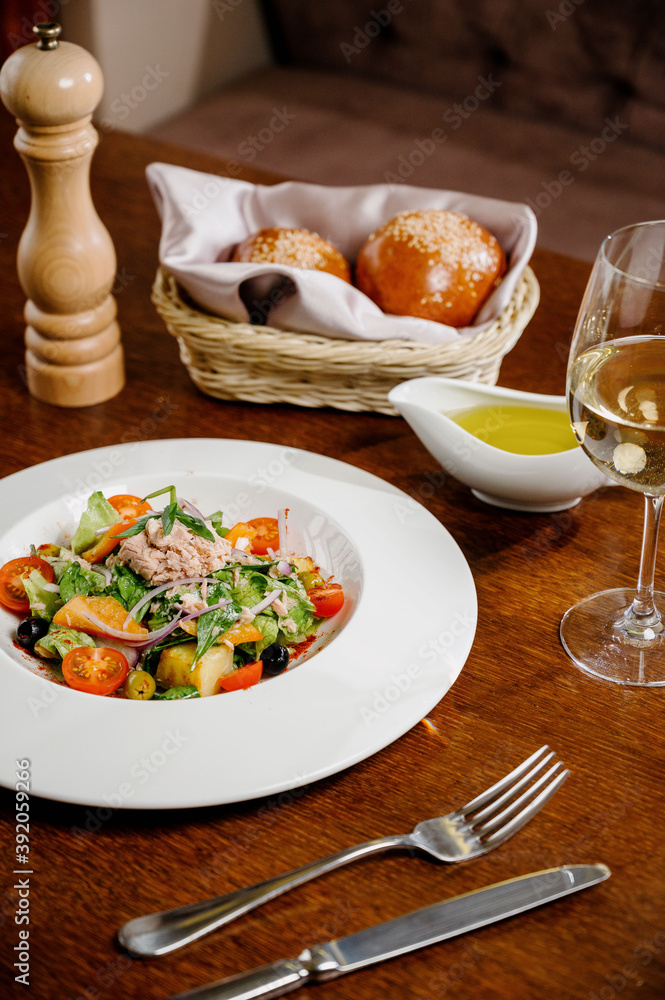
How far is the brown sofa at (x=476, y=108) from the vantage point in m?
3.11

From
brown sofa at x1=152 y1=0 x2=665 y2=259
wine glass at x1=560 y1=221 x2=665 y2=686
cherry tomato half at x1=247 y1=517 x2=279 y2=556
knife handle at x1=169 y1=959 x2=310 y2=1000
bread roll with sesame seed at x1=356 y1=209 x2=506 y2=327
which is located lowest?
brown sofa at x1=152 y1=0 x2=665 y2=259

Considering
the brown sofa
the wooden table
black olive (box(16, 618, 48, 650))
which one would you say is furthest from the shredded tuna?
the brown sofa

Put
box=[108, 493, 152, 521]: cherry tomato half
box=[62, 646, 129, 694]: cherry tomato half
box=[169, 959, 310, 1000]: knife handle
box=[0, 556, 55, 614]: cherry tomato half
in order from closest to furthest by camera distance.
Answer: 1. box=[169, 959, 310, 1000]: knife handle
2. box=[62, 646, 129, 694]: cherry tomato half
3. box=[0, 556, 55, 614]: cherry tomato half
4. box=[108, 493, 152, 521]: cherry tomato half

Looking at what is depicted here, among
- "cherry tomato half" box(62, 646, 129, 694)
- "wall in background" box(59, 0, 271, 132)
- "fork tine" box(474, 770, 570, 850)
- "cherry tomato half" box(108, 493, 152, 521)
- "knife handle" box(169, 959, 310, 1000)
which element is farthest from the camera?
"wall in background" box(59, 0, 271, 132)

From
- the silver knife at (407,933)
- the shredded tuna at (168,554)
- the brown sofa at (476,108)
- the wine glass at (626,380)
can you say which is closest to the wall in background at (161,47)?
the brown sofa at (476,108)

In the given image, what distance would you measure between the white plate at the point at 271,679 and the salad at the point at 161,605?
4 cm

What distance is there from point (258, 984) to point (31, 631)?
0.46 m

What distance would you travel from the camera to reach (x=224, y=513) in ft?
3.99

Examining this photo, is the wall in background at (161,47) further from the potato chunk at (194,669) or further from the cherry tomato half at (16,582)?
the potato chunk at (194,669)

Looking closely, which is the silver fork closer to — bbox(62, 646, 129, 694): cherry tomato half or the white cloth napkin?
bbox(62, 646, 129, 694): cherry tomato half

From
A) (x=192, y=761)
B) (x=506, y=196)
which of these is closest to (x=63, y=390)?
(x=192, y=761)

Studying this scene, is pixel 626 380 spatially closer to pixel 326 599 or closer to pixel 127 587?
pixel 326 599

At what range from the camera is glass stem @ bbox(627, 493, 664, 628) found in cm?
96

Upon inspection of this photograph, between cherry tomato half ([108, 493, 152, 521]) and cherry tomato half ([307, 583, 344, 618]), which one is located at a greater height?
cherry tomato half ([108, 493, 152, 521])
